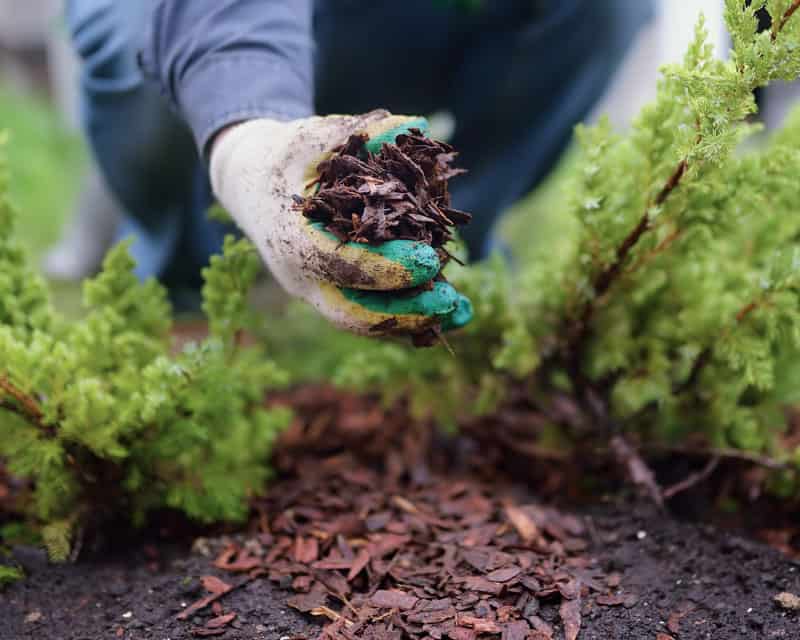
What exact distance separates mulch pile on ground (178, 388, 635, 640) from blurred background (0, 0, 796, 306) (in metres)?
1.11

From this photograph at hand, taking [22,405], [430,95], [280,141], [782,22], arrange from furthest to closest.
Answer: [430,95] → [22,405] → [280,141] → [782,22]

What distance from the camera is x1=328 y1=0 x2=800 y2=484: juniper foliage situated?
4.73 feet

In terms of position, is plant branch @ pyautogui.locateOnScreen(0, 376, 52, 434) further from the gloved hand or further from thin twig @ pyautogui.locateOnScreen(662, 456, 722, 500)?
thin twig @ pyautogui.locateOnScreen(662, 456, 722, 500)

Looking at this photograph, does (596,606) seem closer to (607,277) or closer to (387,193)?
(607,277)

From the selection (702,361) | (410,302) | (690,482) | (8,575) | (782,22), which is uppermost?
(782,22)

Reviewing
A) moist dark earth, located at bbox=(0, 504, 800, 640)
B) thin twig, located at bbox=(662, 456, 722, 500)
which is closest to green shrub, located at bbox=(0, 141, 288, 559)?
moist dark earth, located at bbox=(0, 504, 800, 640)

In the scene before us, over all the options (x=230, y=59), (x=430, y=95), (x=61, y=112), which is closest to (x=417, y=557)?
(x=230, y=59)

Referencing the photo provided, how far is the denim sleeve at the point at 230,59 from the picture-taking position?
1.66 metres

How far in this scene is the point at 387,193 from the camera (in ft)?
4.24

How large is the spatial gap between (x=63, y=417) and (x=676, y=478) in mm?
1618

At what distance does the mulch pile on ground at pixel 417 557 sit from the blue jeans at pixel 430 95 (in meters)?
1.29

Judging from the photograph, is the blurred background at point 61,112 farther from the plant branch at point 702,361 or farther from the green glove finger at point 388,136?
the green glove finger at point 388,136

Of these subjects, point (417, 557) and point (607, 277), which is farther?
point (607, 277)

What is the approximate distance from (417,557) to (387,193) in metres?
0.87
